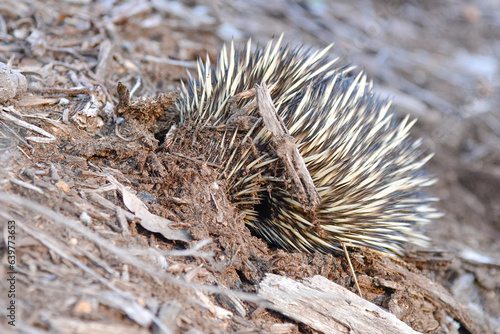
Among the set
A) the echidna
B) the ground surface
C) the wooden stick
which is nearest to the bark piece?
the ground surface

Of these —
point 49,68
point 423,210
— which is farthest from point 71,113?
point 423,210

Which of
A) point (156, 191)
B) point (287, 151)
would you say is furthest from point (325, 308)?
point (156, 191)

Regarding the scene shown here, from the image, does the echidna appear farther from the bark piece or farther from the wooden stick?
the bark piece

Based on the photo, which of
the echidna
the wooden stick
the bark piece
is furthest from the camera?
the echidna

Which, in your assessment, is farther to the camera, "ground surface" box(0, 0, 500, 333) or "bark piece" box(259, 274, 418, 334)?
"bark piece" box(259, 274, 418, 334)

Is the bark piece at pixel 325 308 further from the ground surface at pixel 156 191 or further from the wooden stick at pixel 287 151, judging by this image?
the wooden stick at pixel 287 151
